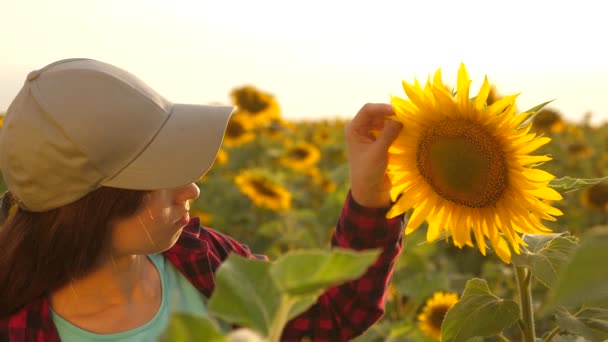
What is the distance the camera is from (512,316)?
0.89 metres

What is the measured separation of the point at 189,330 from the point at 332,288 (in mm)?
1107

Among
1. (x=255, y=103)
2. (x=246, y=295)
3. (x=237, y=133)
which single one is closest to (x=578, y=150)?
(x=255, y=103)

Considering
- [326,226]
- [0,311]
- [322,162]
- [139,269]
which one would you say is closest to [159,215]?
[139,269]

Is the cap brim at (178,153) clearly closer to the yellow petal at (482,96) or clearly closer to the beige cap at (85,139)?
the beige cap at (85,139)

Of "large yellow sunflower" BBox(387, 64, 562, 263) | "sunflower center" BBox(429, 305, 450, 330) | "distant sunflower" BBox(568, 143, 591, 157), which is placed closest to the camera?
"large yellow sunflower" BBox(387, 64, 562, 263)

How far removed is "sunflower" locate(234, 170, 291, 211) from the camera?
3.79 m

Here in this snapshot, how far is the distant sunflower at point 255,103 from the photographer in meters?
5.22

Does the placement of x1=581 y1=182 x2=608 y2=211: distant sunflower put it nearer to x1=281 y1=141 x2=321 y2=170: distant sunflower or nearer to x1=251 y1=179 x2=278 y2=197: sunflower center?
x1=281 y1=141 x2=321 y2=170: distant sunflower

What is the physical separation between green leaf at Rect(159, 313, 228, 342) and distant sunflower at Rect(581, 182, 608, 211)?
450cm

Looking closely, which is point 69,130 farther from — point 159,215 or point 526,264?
point 526,264

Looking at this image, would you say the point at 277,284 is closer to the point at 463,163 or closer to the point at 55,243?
the point at 463,163

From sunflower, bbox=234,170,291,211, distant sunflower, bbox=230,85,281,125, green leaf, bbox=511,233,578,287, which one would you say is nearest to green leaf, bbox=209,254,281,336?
green leaf, bbox=511,233,578,287

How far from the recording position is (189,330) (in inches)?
9.0

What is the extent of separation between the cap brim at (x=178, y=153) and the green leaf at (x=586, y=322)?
0.55 meters
